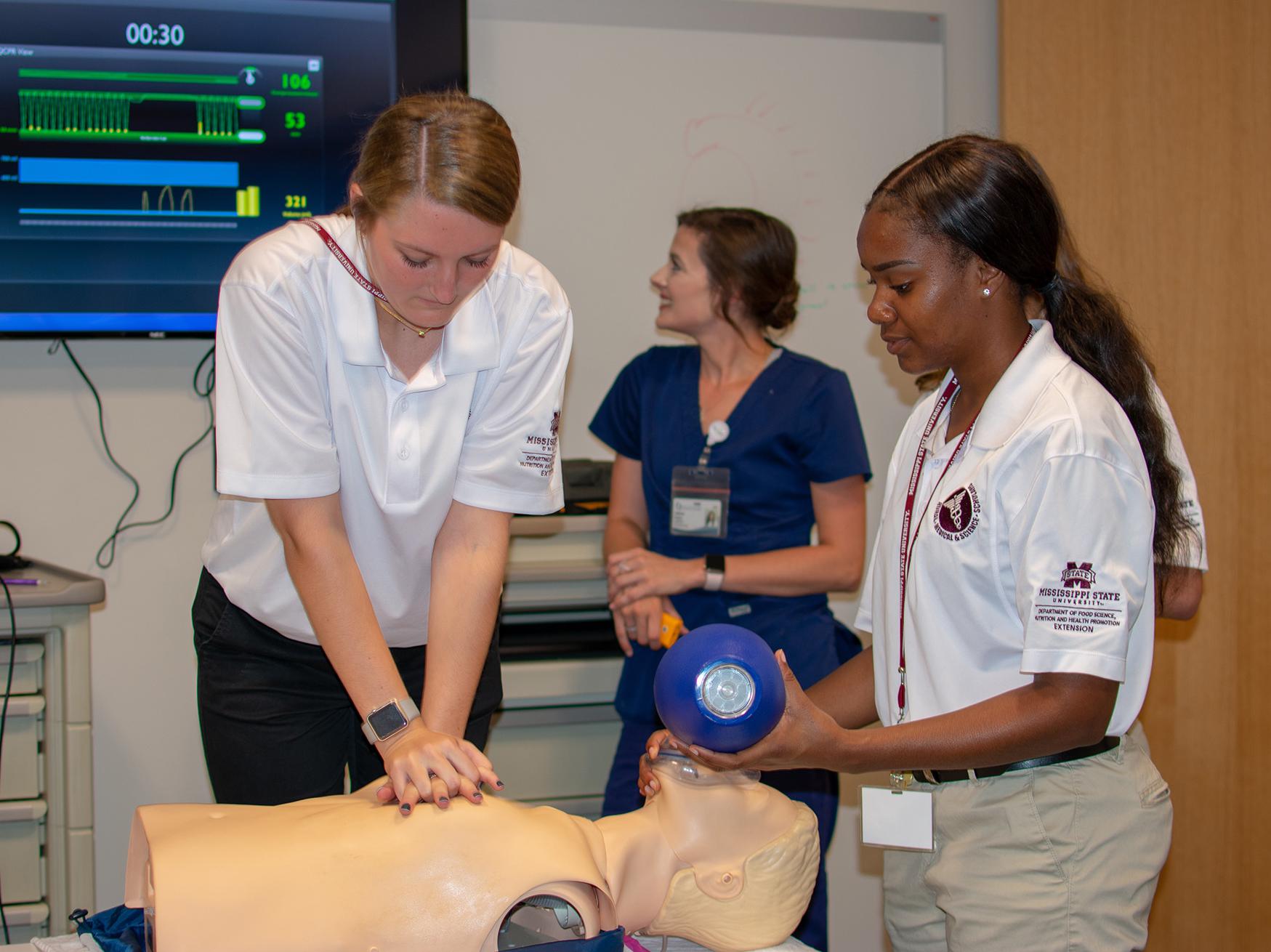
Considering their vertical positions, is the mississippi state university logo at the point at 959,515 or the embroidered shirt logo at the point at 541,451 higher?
the embroidered shirt logo at the point at 541,451

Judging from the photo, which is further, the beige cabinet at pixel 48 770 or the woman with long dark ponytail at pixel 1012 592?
the beige cabinet at pixel 48 770

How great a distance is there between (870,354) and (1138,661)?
182 cm

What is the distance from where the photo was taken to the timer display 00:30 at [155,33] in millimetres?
2473

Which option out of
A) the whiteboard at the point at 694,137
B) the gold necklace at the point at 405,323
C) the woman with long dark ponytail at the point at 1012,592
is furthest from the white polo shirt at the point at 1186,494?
the whiteboard at the point at 694,137

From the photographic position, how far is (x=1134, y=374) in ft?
4.72

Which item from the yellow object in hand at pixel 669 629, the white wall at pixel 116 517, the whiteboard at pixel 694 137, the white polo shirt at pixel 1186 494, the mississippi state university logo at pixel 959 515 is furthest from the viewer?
the whiteboard at pixel 694 137

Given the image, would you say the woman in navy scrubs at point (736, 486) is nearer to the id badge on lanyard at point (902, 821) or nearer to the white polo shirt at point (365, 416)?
the white polo shirt at point (365, 416)

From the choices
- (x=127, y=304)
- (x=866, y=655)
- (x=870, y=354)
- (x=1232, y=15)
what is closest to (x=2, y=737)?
(x=127, y=304)

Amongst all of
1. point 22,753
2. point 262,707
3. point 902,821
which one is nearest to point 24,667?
point 22,753

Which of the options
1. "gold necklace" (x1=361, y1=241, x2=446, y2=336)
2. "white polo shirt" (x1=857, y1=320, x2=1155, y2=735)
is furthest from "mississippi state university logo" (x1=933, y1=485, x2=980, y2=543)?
"gold necklace" (x1=361, y1=241, x2=446, y2=336)

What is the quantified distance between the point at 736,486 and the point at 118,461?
140 centimetres

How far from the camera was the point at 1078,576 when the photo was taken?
1.25m

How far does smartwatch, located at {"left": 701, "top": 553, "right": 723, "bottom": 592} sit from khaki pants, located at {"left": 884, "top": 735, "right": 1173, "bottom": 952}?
36.5 inches

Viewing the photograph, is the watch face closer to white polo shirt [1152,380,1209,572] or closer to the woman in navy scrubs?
the woman in navy scrubs
